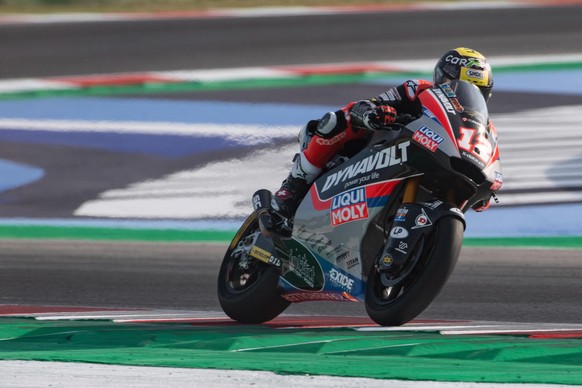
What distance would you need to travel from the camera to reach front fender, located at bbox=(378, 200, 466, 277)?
17.0 feet

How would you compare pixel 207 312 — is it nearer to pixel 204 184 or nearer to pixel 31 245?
pixel 31 245

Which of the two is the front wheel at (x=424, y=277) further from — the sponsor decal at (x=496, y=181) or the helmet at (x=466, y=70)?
the helmet at (x=466, y=70)

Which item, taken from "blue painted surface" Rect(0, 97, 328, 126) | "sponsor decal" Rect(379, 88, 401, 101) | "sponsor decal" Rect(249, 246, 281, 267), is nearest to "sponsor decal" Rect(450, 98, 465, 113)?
"sponsor decal" Rect(379, 88, 401, 101)

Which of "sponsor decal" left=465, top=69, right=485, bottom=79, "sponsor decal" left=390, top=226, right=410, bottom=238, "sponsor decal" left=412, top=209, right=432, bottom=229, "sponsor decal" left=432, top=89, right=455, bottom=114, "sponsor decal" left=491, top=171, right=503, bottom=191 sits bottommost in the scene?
"sponsor decal" left=390, top=226, right=410, bottom=238

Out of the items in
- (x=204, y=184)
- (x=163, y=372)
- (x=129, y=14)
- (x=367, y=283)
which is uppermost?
(x=129, y=14)

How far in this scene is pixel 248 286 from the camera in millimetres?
6312

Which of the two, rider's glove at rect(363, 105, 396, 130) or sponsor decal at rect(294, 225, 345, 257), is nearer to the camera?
rider's glove at rect(363, 105, 396, 130)

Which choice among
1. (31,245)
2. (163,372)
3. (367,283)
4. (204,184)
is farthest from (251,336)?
(204,184)

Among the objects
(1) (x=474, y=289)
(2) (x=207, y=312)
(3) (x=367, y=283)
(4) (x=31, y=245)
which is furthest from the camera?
(4) (x=31, y=245)

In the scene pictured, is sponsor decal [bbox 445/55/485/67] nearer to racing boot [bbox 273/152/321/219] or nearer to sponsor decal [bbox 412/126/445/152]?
sponsor decal [bbox 412/126/445/152]

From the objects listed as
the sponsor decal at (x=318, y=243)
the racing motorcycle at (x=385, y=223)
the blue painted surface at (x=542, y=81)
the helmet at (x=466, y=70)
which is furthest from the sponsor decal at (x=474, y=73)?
the blue painted surface at (x=542, y=81)

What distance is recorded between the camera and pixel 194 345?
5.18m

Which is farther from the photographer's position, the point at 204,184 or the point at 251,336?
the point at 204,184

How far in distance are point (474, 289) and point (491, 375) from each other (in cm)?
298
